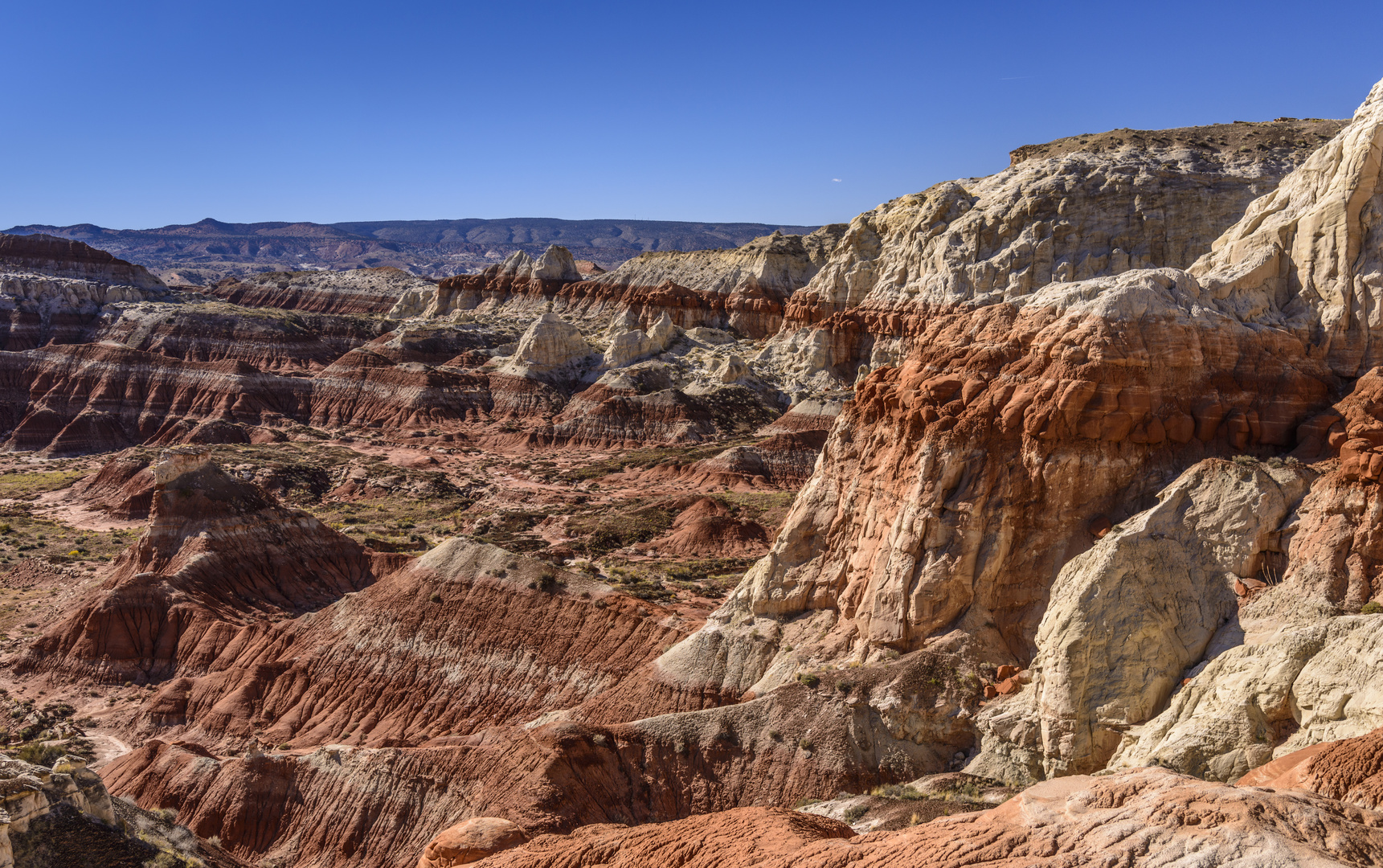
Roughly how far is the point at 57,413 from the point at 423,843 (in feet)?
338

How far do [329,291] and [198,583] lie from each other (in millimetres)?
151469

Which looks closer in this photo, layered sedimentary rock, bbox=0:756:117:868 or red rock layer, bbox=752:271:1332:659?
layered sedimentary rock, bbox=0:756:117:868

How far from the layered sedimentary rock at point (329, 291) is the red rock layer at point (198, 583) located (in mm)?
128177

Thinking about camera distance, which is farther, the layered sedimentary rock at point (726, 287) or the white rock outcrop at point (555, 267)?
the white rock outcrop at point (555, 267)

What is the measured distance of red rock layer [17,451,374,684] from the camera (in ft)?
137

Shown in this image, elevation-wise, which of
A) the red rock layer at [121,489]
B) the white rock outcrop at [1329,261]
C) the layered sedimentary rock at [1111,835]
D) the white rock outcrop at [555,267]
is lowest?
the red rock layer at [121,489]

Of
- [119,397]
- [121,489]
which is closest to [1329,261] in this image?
[121,489]

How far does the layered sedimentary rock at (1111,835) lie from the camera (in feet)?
34.1

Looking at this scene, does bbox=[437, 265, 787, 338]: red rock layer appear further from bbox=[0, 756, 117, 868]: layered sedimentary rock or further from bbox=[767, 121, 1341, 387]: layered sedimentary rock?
bbox=[0, 756, 117, 868]: layered sedimentary rock

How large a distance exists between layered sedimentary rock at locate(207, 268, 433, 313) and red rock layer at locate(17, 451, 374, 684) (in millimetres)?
128177

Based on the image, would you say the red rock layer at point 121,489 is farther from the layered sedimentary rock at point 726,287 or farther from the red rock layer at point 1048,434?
the red rock layer at point 1048,434

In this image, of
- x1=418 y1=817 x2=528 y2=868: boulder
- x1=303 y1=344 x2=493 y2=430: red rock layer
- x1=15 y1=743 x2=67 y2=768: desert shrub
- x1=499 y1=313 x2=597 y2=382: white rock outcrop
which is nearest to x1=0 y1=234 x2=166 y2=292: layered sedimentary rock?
x1=303 y1=344 x2=493 y2=430: red rock layer

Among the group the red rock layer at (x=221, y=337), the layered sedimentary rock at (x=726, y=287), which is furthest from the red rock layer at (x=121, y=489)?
the layered sedimentary rock at (x=726, y=287)

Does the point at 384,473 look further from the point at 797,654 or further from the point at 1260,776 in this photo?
the point at 1260,776
